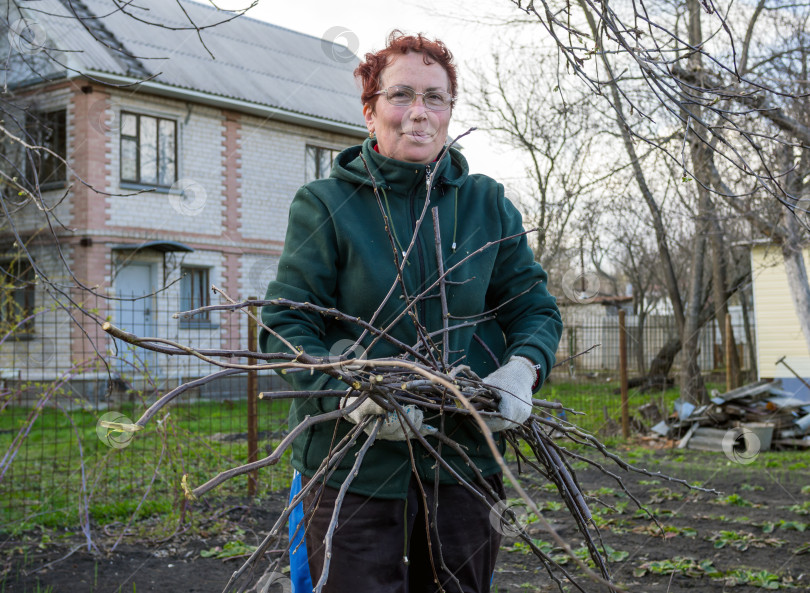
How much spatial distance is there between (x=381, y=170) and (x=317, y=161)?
1836 cm

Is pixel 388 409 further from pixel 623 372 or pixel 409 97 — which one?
pixel 623 372

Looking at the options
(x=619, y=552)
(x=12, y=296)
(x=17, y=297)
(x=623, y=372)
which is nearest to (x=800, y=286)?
(x=623, y=372)

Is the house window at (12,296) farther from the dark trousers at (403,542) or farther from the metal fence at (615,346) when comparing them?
the metal fence at (615,346)

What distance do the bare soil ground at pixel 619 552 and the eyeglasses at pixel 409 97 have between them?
7.28 ft

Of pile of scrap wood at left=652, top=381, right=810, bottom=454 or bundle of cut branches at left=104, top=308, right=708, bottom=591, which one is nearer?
bundle of cut branches at left=104, top=308, right=708, bottom=591

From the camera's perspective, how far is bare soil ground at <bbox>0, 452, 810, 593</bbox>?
4.21 m

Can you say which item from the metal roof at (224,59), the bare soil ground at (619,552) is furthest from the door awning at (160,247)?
the bare soil ground at (619,552)

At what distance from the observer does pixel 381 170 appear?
2.27 metres

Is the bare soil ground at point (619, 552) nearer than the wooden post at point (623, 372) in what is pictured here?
Yes

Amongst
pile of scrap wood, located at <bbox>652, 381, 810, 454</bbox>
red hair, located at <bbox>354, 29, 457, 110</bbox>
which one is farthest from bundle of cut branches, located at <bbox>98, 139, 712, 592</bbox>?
pile of scrap wood, located at <bbox>652, 381, 810, 454</bbox>

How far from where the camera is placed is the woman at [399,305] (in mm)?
2105

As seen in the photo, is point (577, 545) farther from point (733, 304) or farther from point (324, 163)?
point (733, 304)

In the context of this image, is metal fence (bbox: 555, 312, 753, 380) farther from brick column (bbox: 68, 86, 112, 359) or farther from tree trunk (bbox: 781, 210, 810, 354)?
brick column (bbox: 68, 86, 112, 359)

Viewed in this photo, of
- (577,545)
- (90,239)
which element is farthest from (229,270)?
(577,545)
